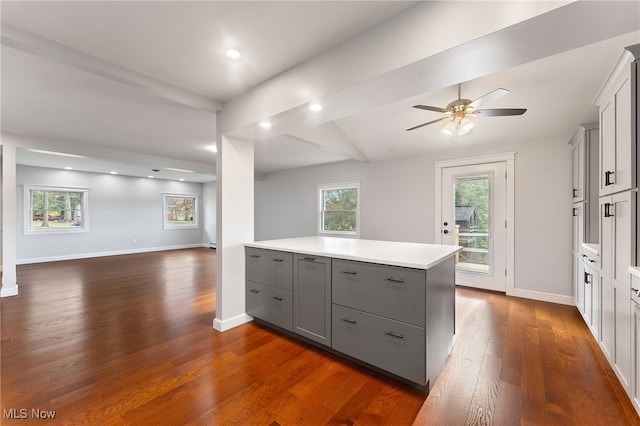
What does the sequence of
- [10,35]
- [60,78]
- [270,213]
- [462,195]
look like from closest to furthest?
1. [10,35]
2. [60,78]
3. [462,195]
4. [270,213]

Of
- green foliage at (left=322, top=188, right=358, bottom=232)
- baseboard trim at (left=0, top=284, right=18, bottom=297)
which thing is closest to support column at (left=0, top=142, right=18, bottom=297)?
baseboard trim at (left=0, top=284, right=18, bottom=297)

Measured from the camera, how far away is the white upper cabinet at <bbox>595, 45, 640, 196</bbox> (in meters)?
1.69

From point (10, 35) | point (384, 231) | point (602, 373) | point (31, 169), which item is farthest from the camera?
point (31, 169)

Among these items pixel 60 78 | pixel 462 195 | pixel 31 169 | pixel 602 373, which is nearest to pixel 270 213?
pixel 462 195

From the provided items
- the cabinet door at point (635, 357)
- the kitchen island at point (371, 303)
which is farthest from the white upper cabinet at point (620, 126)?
the kitchen island at point (371, 303)

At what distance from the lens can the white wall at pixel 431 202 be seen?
3562mm

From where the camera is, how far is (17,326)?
285 centimetres

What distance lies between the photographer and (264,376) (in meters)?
2.00

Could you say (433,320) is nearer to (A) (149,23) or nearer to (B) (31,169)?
(A) (149,23)

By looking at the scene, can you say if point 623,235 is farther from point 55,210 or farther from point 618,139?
point 55,210

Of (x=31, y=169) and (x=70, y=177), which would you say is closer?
(x=31, y=169)

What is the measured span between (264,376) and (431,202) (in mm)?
3763

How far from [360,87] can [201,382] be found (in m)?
A: 2.41

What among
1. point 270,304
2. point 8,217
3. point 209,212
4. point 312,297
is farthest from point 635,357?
point 209,212
